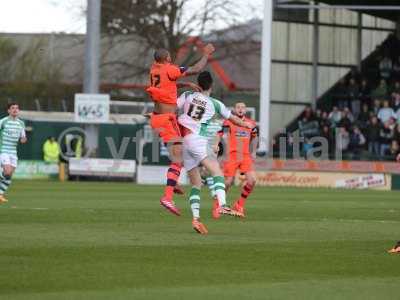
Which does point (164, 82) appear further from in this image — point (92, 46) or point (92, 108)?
point (92, 108)

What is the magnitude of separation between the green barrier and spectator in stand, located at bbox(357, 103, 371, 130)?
1167 centimetres

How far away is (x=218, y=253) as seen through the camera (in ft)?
40.7

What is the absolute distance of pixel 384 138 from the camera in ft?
133

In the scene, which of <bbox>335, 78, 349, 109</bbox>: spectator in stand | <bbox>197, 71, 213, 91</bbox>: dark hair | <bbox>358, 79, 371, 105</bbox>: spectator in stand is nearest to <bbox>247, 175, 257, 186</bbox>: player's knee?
<bbox>197, 71, 213, 91</bbox>: dark hair

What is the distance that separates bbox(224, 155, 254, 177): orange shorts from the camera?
21.4m

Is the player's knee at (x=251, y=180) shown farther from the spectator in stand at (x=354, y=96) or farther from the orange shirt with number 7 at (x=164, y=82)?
the spectator in stand at (x=354, y=96)

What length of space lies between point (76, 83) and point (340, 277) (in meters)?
62.7

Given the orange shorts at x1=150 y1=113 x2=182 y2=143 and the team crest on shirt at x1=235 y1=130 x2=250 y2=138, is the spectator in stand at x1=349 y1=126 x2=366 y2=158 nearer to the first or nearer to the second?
the team crest on shirt at x1=235 y1=130 x2=250 y2=138

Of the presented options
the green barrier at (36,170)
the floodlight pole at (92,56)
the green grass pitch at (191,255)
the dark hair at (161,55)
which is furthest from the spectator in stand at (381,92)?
the dark hair at (161,55)

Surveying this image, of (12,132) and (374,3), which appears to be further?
(374,3)

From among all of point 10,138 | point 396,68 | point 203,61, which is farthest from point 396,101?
point 203,61

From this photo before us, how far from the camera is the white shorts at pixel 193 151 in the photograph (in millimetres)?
15508

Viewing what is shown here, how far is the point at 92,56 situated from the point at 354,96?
10.5 metres

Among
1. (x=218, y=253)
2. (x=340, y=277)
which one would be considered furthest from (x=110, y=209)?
(x=340, y=277)
